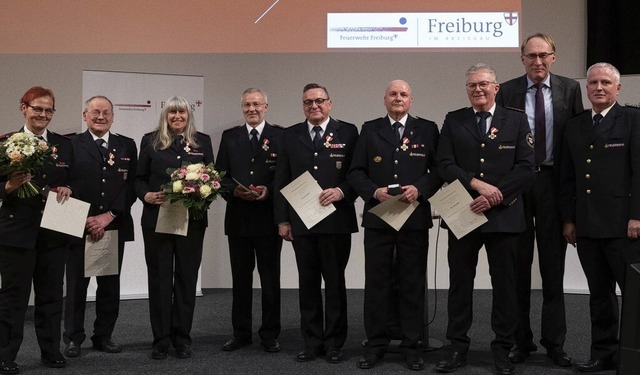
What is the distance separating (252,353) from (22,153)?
1890 millimetres

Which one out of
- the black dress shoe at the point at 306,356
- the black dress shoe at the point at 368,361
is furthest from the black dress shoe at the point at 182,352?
the black dress shoe at the point at 368,361

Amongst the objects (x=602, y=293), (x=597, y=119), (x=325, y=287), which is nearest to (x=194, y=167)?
(x=325, y=287)

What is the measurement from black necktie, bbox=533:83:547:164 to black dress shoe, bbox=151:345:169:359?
102 inches

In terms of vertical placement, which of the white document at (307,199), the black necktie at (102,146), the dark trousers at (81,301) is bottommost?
the dark trousers at (81,301)

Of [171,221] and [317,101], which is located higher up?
[317,101]

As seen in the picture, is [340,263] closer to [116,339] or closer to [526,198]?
[526,198]

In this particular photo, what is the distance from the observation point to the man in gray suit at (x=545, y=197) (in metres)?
4.20

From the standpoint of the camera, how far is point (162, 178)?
14.6ft

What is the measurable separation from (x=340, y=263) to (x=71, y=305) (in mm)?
1791

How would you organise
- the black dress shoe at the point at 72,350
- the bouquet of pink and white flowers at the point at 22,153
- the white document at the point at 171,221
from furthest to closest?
1. the black dress shoe at the point at 72,350
2. the white document at the point at 171,221
3. the bouquet of pink and white flowers at the point at 22,153

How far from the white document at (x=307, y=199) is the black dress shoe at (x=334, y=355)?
2.56ft

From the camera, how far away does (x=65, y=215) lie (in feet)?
13.3

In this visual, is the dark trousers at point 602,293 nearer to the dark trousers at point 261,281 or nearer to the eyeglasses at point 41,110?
the dark trousers at point 261,281

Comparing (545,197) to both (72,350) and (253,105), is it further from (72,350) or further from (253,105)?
(72,350)
